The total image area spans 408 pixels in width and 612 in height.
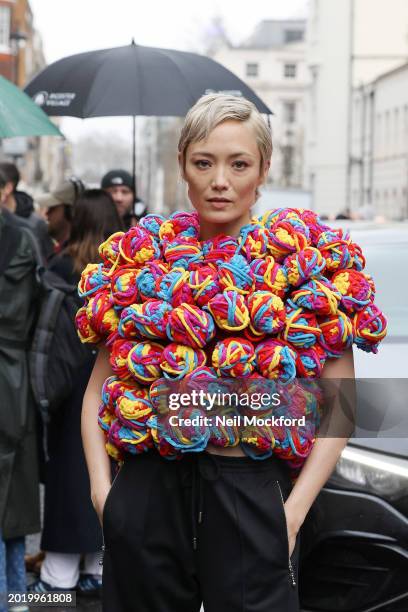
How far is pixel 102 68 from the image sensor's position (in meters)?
6.56

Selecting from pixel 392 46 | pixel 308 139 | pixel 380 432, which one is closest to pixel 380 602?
pixel 380 432

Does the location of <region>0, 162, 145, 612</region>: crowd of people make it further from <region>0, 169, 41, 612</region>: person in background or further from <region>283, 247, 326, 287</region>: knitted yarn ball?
<region>283, 247, 326, 287</region>: knitted yarn ball

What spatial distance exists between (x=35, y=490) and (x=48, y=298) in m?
0.82

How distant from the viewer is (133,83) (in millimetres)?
6344

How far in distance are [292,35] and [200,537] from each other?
407ft

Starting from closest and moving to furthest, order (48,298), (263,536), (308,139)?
(263,536), (48,298), (308,139)

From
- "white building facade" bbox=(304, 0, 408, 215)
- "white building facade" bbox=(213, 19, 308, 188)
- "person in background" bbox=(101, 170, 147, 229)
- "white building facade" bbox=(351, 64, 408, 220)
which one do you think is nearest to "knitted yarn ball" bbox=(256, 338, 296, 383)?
"person in background" bbox=(101, 170, 147, 229)

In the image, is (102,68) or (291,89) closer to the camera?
(102,68)

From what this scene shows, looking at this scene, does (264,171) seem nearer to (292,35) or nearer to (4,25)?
(4,25)

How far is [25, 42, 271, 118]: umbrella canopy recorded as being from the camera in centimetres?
627

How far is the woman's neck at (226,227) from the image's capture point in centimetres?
307

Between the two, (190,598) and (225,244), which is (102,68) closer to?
(225,244)

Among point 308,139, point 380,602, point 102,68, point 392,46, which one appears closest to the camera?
point 380,602

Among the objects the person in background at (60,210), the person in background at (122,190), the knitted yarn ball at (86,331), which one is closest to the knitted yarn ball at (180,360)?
the knitted yarn ball at (86,331)
